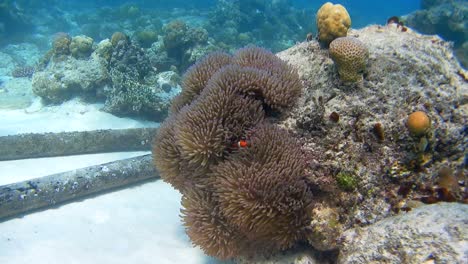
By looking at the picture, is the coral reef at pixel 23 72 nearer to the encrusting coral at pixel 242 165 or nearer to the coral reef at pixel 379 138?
the encrusting coral at pixel 242 165

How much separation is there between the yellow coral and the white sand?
3.28m

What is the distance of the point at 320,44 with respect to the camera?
404 cm

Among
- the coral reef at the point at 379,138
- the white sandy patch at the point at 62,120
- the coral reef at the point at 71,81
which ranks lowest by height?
the white sandy patch at the point at 62,120

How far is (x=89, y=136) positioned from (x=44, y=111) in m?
3.30

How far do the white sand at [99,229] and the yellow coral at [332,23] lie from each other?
10.8 ft

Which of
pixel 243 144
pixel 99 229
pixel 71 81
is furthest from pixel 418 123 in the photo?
pixel 71 81

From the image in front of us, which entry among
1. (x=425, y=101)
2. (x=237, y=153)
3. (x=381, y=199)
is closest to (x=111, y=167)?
(x=237, y=153)

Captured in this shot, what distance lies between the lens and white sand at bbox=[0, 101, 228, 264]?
416 cm

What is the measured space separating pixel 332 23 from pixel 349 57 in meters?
0.77

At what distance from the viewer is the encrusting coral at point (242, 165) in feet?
9.47

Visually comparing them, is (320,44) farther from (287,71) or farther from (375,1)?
(375,1)

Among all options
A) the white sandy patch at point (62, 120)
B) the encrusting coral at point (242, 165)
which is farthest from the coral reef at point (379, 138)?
the white sandy patch at point (62, 120)

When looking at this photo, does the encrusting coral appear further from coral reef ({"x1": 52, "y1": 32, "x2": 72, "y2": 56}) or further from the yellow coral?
coral reef ({"x1": 52, "y1": 32, "x2": 72, "y2": 56})

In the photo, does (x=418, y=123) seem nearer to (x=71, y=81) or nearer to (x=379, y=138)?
(x=379, y=138)
